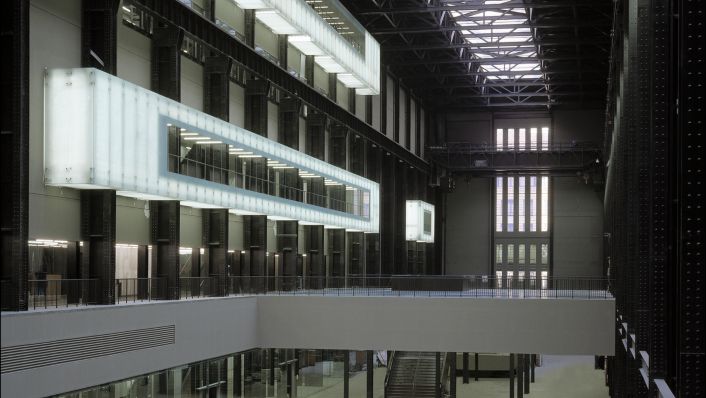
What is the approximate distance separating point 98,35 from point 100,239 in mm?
8061

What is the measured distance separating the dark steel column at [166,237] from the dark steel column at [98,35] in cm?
852

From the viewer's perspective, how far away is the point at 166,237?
43.6 meters

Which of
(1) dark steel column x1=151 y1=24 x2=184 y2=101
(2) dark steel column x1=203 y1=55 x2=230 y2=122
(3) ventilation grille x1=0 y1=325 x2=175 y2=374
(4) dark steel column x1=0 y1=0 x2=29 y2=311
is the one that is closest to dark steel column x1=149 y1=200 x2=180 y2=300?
(3) ventilation grille x1=0 y1=325 x2=175 y2=374

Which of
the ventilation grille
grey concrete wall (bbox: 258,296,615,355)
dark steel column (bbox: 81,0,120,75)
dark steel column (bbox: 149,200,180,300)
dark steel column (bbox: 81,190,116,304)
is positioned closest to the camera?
the ventilation grille

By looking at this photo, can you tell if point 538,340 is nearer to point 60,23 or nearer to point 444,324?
point 444,324

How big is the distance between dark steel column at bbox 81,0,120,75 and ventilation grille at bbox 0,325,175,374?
1040 centimetres

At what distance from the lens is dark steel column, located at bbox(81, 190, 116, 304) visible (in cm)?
3650

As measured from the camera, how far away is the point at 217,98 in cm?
4950

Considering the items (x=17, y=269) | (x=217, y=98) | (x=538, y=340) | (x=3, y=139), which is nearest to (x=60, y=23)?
(x=3, y=139)

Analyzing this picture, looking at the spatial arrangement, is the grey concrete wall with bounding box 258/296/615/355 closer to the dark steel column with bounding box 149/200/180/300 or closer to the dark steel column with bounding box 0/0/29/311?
the dark steel column with bounding box 149/200/180/300

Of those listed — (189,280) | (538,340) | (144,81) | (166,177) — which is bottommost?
(538,340)

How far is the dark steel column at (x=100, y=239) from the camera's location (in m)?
36.5

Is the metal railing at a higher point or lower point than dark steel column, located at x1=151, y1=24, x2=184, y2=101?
lower

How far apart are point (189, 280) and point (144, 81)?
9.73 metres
